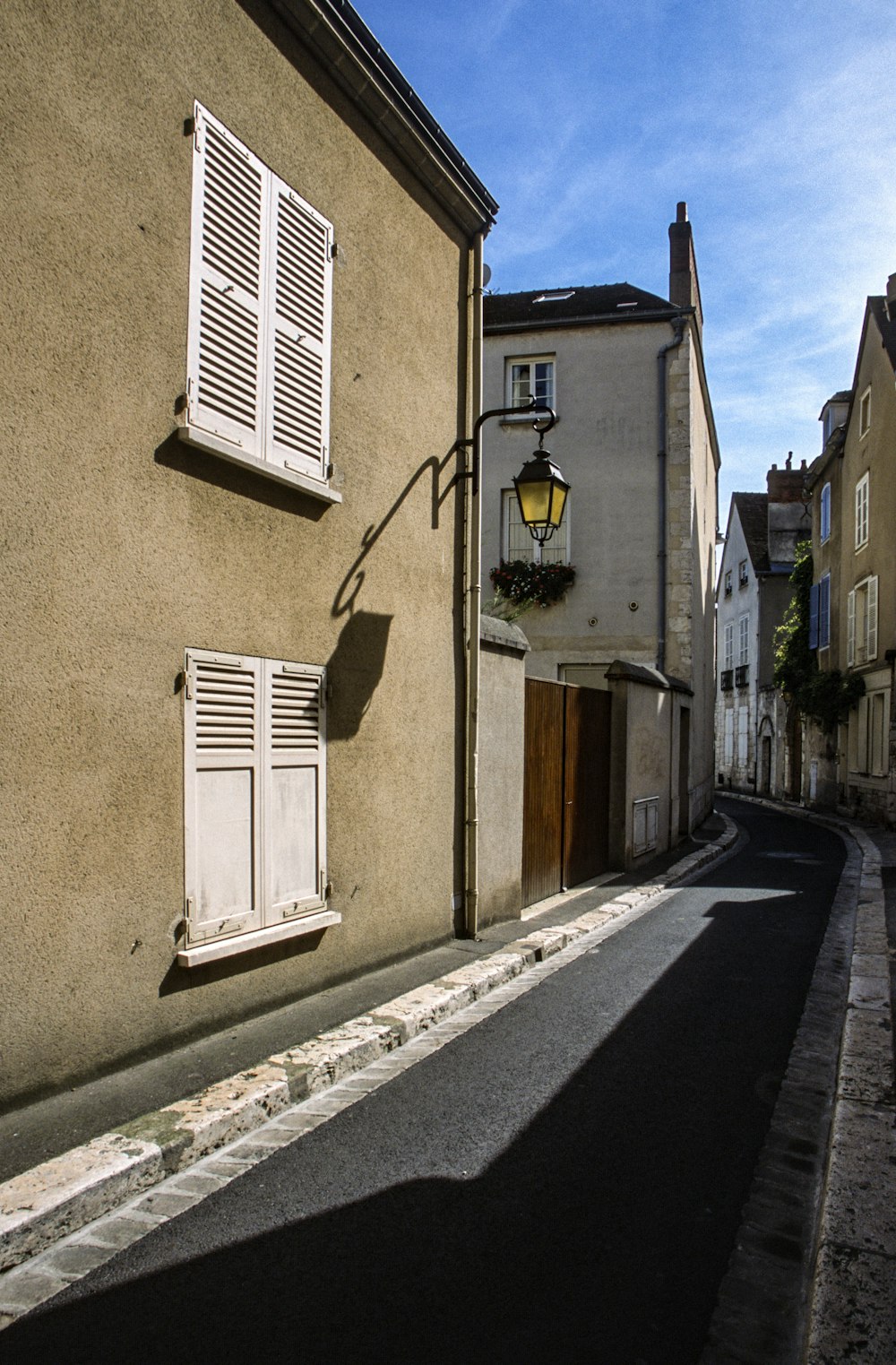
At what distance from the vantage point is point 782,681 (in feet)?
92.8

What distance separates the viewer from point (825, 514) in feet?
88.4

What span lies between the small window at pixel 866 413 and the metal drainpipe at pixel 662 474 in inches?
305

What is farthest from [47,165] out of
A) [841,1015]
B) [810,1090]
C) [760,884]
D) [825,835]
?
[825,835]

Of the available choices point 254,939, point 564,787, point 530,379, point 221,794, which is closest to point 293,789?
point 221,794

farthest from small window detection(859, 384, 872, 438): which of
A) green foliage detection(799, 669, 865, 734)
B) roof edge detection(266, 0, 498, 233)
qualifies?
roof edge detection(266, 0, 498, 233)

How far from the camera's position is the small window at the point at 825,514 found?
87.1 ft

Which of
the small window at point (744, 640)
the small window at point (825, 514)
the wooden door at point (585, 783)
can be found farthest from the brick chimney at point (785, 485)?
the wooden door at point (585, 783)

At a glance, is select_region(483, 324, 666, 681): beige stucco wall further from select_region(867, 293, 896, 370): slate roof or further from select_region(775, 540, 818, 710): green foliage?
select_region(775, 540, 818, 710): green foliage

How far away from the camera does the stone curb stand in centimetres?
249

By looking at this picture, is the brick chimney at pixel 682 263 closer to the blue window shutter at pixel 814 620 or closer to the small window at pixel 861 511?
the small window at pixel 861 511

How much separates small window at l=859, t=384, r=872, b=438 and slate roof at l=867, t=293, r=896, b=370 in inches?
53.6

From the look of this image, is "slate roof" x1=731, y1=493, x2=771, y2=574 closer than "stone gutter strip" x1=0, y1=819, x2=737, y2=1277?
No

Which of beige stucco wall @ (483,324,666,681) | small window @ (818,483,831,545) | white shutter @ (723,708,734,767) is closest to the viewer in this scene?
beige stucco wall @ (483,324,666,681)

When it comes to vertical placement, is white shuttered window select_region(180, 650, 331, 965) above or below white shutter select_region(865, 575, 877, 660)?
below
